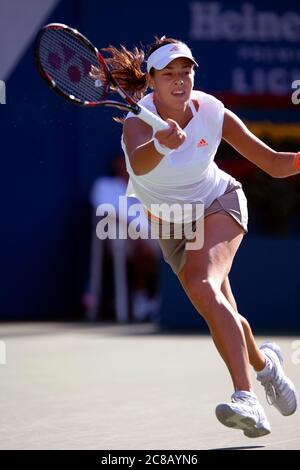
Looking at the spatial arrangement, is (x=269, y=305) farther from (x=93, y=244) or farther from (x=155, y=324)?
(x=93, y=244)

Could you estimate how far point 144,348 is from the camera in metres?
7.60

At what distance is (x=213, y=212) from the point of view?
14.6 ft

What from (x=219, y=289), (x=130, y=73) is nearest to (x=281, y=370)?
(x=219, y=289)

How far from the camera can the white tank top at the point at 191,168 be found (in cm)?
428

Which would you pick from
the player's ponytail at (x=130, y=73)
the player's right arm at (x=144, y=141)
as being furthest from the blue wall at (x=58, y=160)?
the player's right arm at (x=144, y=141)

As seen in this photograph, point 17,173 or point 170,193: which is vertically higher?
point 170,193

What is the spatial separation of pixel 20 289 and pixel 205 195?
607 cm

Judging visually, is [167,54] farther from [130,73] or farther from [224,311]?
[224,311]

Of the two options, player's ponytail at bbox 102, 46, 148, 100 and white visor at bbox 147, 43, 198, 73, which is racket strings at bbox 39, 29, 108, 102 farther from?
white visor at bbox 147, 43, 198, 73

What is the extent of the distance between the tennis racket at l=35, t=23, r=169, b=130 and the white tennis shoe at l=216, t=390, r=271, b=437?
1134 mm

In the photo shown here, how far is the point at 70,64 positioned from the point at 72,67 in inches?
0.9

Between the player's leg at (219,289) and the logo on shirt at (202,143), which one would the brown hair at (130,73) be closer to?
the logo on shirt at (202,143)

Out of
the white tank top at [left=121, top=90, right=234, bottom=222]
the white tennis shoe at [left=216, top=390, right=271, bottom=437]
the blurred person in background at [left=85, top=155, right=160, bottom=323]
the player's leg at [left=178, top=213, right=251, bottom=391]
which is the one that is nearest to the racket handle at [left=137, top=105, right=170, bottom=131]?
Answer: the white tank top at [left=121, top=90, right=234, bottom=222]
